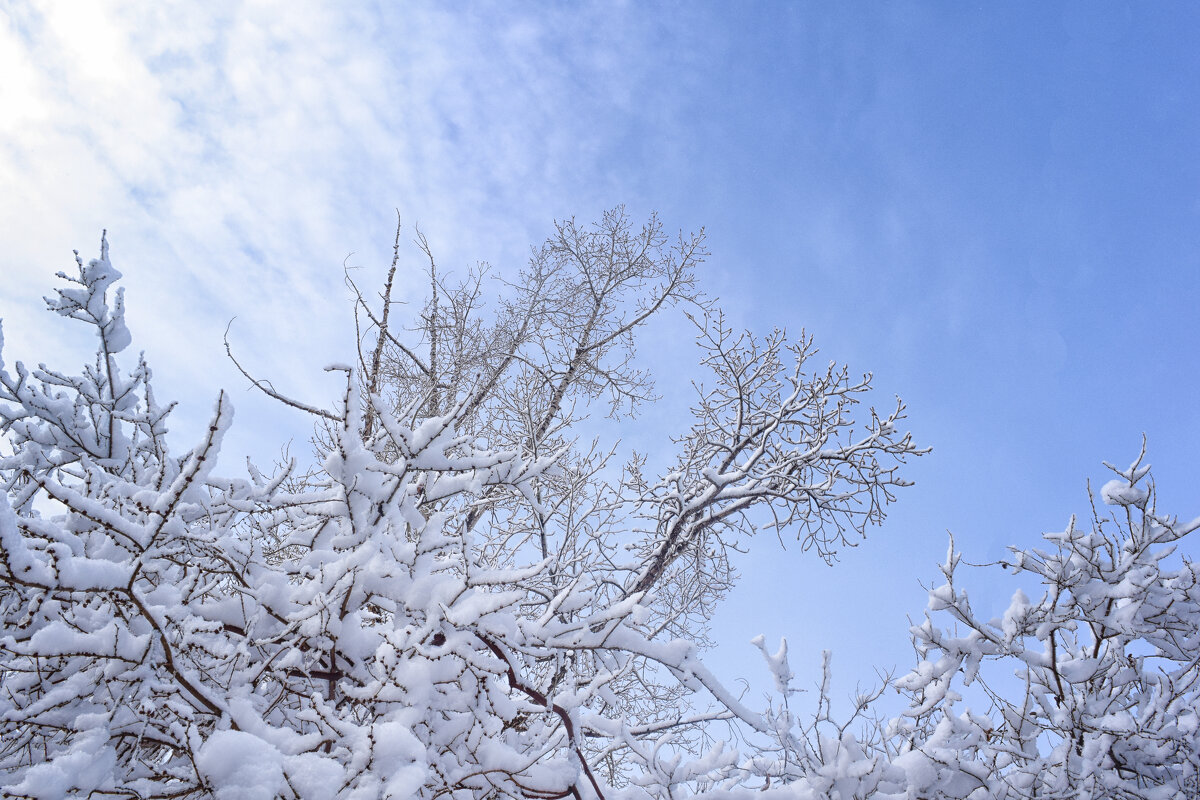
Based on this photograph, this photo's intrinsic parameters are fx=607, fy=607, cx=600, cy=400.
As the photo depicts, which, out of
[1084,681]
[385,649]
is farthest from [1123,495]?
[385,649]

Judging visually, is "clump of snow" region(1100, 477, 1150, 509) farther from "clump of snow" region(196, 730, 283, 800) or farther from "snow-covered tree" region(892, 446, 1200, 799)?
"clump of snow" region(196, 730, 283, 800)

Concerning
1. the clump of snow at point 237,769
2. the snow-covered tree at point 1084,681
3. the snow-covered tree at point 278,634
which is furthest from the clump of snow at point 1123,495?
the clump of snow at point 237,769

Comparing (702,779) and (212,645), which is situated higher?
(212,645)

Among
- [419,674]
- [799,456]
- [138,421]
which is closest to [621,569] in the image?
[799,456]

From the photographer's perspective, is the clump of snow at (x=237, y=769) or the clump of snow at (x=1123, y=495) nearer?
the clump of snow at (x=237, y=769)

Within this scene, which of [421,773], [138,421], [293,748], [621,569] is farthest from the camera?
[621,569]

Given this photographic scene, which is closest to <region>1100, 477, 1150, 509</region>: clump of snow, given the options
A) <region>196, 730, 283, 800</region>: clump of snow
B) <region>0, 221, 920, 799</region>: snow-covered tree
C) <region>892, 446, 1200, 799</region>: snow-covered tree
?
<region>892, 446, 1200, 799</region>: snow-covered tree

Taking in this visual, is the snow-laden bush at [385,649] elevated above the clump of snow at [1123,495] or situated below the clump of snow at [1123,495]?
below

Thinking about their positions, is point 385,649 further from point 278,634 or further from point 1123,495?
point 1123,495

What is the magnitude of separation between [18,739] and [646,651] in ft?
4.99

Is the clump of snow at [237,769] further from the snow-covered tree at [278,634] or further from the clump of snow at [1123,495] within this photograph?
the clump of snow at [1123,495]

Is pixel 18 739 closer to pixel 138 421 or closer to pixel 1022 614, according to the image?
pixel 138 421

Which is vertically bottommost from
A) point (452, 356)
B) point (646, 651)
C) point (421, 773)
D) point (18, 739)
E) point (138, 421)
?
point (421, 773)

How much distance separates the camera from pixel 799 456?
5.93 metres
